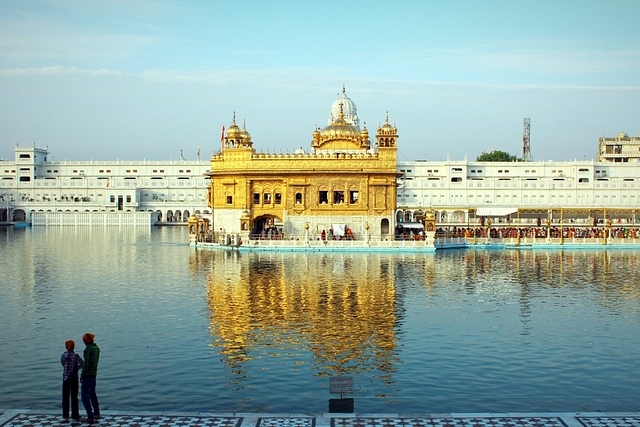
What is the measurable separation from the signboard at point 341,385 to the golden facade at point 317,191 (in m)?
38.6

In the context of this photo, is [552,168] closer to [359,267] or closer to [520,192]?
[520,192]

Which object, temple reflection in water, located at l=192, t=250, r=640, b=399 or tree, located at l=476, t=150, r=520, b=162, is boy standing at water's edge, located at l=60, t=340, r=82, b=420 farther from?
tree, located at l=476, t=150, r=520, b=162

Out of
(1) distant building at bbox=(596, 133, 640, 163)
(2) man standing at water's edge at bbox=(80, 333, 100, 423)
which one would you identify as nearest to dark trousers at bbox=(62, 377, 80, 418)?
(2) man standing at water's edge at bbox=(80, 333, 100, 423)

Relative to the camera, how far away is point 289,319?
24.5m

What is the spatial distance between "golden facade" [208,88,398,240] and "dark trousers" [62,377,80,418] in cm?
3910

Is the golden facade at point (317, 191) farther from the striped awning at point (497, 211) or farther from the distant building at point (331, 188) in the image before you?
the striped awning at point (497, 211)

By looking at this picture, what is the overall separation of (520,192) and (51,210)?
6697 centimetres

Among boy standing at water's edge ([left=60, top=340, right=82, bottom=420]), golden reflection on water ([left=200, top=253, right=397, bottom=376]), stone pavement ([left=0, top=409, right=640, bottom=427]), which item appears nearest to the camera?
stone pavement ([left=0, top=409, right=640, bottom=427])

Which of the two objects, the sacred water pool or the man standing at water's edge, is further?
the sacred water pool

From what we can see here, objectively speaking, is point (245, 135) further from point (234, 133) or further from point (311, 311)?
point (311, 311)

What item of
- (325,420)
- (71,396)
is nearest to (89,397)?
(71,396)

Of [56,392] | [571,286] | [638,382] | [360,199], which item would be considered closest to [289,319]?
[56,392]

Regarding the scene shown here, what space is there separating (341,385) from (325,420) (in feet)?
2.74

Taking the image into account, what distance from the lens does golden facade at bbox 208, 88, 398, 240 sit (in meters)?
53.7
